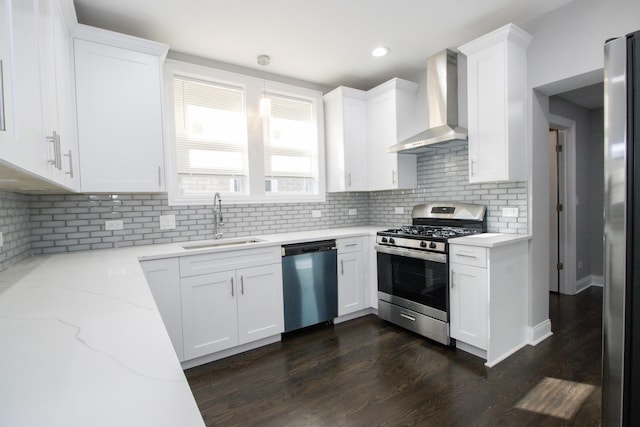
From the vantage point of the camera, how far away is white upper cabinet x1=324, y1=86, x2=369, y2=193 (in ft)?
12.1

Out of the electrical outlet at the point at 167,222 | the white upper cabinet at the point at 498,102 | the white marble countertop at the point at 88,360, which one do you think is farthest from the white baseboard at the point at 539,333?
the electrical outlet at the point at 167,222

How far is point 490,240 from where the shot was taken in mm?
2479

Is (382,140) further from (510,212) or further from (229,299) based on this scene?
(229,299)

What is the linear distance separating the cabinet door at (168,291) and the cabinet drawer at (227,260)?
0.08m

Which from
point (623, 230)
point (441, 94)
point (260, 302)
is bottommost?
point (260, 302)

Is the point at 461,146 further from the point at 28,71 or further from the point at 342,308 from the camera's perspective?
the point at 28,71

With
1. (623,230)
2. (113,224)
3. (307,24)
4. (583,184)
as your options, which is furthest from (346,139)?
(583,184)

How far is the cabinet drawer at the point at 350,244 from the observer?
328cm

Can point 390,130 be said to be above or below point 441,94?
below

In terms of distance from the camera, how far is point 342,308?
3.29 meters

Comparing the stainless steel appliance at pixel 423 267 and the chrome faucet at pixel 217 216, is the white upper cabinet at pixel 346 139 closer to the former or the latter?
the stainless steel appliance at pixel 423 267

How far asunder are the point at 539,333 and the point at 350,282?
5.82ft

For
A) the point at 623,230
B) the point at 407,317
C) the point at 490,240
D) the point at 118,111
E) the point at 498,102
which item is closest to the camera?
the point at 623,230

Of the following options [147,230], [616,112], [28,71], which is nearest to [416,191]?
[616,112]
